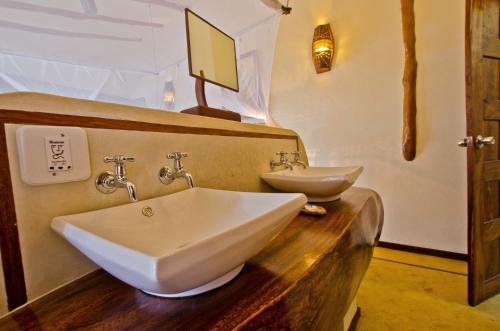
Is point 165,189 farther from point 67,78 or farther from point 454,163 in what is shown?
point 454,163

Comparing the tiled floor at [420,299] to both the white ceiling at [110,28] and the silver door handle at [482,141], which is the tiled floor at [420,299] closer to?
the silver door handle at [482,141]

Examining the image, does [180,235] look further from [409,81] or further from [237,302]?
[409,81]

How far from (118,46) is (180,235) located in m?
1.32

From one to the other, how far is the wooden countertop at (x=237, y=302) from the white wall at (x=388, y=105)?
182cm

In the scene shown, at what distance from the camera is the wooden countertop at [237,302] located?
0.33 m

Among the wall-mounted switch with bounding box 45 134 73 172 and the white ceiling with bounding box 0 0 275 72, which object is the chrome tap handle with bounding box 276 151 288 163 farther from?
the wall-mounted switch with bounding box 45 134 73 172

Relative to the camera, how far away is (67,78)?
1163 mm

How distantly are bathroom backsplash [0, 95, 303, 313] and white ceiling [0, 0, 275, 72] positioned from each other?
2.98 feet

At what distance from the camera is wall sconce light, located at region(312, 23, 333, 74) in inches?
87.1

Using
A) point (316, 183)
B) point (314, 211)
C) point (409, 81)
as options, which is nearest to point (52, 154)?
point (314, 211)

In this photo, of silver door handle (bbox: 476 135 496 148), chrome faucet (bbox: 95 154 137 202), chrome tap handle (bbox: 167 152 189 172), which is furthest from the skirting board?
chrome faucet (bbox: 95 154 137 202)

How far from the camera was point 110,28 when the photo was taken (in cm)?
129

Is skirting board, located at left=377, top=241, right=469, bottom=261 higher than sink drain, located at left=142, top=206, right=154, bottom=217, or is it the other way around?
sink drain, located at left=142, top=206, right=154, bottom=217

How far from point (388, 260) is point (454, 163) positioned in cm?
94
